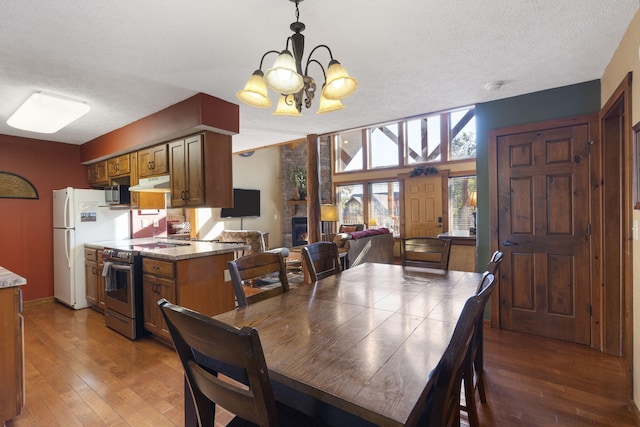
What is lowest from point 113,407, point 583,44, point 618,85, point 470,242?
point 113,407

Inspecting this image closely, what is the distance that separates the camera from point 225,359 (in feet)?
2.44

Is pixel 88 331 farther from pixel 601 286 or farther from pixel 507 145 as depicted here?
pixel 601 286

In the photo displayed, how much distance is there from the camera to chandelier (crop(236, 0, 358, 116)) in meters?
1.46

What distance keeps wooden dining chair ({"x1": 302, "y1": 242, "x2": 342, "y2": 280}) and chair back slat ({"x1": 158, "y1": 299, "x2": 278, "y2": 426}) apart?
1.24m

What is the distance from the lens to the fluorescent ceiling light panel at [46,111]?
275 centimetres

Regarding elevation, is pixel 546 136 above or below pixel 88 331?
above

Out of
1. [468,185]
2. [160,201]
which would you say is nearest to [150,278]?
[160,201]

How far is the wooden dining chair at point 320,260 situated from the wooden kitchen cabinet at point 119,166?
2911 mm

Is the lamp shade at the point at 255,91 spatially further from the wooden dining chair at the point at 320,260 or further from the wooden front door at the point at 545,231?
the wooden front door at the point at 545,231

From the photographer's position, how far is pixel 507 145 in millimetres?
2979

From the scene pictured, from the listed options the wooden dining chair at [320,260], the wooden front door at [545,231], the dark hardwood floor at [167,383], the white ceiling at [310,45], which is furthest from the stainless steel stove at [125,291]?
the wooden front door at [545,231]

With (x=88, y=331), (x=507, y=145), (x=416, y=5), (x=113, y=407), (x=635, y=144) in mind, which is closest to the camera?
(x=416, y=5)

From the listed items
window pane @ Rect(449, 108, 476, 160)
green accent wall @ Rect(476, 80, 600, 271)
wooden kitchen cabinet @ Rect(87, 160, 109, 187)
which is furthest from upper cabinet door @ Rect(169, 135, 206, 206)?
window pane @ Rect(449, 108, 476, 160)

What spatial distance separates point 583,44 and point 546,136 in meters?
0.91
